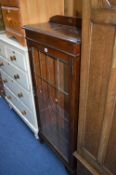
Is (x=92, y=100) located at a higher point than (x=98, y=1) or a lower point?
lower

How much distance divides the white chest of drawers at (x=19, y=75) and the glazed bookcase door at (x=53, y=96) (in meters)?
0.10

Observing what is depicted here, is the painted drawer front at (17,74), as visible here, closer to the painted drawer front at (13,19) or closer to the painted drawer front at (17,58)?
the painted drawer front at (17,58)

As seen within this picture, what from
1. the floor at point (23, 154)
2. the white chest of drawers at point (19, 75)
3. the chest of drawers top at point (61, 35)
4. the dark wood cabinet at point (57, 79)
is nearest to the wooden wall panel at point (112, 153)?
the dark wood cabinet at point (57, 79)

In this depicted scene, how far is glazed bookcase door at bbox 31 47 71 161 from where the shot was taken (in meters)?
1.05

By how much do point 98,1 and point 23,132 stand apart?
1614 millimetres

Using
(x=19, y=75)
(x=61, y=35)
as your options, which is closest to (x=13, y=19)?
(x=19, y=75)

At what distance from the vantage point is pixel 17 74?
155cm

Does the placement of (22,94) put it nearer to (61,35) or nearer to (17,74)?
(17,74)

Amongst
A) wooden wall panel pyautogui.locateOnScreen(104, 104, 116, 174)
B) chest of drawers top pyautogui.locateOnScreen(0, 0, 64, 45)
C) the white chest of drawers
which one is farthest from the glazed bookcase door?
wooden wall panel pyautogui.locateOnScreen(104, 104, 116, 174)

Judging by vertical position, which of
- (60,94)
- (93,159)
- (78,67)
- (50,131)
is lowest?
(50,131)

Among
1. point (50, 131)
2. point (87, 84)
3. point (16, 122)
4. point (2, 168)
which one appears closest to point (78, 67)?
point (87, 84)

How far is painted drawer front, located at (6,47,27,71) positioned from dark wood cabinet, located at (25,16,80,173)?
112 mm

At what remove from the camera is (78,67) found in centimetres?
85

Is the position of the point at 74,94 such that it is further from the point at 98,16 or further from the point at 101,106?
the point at 98,16
